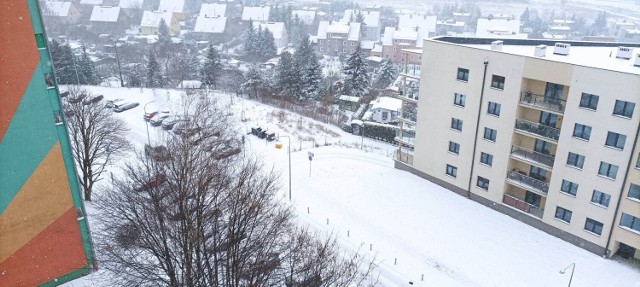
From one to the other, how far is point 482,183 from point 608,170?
9.59m

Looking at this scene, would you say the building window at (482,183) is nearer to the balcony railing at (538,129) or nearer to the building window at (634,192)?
the balcony railing at (538,129)

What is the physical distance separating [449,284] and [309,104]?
44.9 meters

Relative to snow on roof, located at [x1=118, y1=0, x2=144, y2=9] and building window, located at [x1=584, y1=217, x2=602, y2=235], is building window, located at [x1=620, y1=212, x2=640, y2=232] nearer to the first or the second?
building window, located at [x1=584, y1=217, x2=602, y2=235]

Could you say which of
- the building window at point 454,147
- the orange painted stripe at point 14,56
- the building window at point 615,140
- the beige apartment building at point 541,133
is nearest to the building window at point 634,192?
the beige apartment building at point 541,133

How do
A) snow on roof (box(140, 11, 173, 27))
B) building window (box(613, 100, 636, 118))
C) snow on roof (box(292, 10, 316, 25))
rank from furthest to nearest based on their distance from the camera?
1. snow on roof (box(292, 10, 316, 25))
2. snow on roof (box(140, 11, 173, 27))
3. building window (box(613, 100, 636, 118))

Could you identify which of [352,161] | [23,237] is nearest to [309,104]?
[352,161]

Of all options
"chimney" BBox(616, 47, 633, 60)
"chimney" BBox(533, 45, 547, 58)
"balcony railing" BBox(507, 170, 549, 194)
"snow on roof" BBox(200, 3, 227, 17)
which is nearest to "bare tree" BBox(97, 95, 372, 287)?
"balcony railing" BBox(507, 170, 549, 194)

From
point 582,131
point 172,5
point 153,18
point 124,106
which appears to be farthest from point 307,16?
point 582,131

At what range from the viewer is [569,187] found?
107 feet

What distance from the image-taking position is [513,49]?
38.6 m

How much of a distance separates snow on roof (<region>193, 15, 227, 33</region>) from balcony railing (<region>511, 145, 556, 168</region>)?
112699 mm

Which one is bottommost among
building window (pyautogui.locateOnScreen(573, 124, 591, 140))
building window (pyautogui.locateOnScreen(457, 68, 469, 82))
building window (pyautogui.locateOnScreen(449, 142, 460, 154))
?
building window (pyautogui.locateOnScreen(449, 142, 460, 154))

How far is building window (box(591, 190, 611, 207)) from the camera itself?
30828 millimetres

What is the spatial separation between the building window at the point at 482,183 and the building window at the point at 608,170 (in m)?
8.66
